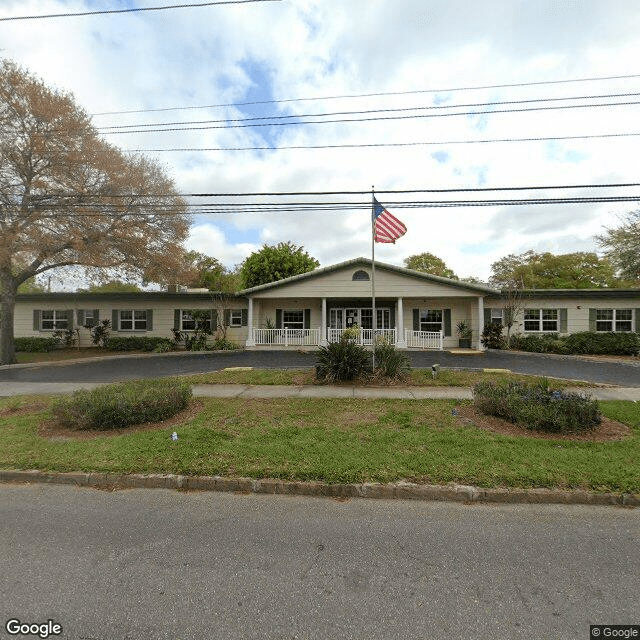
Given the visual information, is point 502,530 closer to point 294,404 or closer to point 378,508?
point 378,508

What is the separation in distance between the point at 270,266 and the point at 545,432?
24.9 meters

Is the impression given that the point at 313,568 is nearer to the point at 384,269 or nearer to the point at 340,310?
the point at 384,269

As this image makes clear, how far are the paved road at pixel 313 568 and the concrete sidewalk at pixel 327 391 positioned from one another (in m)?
4.58

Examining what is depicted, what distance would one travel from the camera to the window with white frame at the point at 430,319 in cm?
1923

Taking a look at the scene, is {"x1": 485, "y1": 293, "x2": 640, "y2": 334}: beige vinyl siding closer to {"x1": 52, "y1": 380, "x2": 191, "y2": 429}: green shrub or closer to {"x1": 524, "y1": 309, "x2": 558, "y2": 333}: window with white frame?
{"x1": 524, "y1": 309, "x2": 558, "y2": 333}: window with white frame

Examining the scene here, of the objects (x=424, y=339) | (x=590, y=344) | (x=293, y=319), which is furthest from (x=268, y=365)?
(x=590, y=344)

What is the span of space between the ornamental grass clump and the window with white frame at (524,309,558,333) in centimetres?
1432

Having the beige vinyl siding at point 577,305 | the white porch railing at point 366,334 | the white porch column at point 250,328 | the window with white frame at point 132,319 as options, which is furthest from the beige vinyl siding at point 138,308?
the beige vinyl siding at point 577,305

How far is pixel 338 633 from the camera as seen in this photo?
6.69 feet

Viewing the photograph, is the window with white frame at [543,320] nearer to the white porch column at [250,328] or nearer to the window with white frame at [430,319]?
the window with white frame at [430,319]

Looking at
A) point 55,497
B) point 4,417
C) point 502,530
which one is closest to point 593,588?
point 502,530

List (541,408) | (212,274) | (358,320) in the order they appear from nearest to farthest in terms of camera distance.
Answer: (541,408), (358,320), (212,274)

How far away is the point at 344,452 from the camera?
15.0ft

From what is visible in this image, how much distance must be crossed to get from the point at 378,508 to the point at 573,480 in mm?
2261
